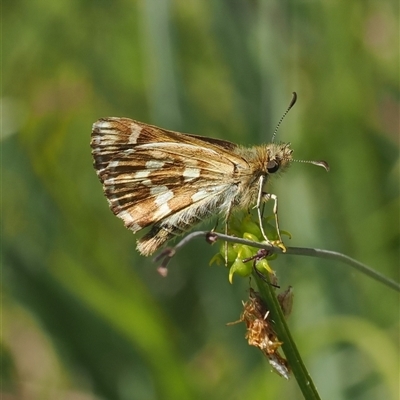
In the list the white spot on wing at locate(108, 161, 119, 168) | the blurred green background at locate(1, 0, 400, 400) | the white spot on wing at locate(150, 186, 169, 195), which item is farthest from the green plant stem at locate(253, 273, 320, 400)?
the blurred green background at locate(1, 0, 400, 400)

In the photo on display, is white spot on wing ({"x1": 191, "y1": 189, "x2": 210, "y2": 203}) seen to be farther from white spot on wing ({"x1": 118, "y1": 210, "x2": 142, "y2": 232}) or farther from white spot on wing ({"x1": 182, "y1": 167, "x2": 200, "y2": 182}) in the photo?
white spot on wing ({"x1": 118, "y1": 210, "x2": 142, "y2": 232})

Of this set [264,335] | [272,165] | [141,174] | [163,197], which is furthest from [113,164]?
[264,335]

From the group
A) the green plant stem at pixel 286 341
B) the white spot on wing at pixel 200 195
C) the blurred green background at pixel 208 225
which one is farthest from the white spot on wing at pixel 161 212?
the green plant stem at pixel 286 341

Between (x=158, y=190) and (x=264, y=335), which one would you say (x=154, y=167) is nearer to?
(x=158, y=190)

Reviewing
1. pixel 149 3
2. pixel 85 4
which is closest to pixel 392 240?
pixel 149 3

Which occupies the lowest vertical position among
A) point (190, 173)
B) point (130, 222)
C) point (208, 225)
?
point (208, 225)

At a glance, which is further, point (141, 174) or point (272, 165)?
point (141, 174)
